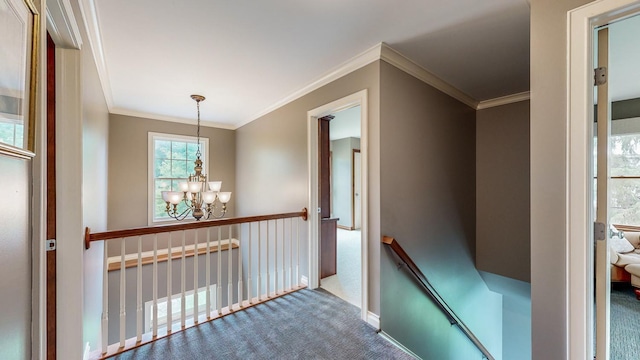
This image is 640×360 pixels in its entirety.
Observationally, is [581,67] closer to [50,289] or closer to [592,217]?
[592,217]

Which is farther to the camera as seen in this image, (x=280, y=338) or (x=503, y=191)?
(x=503, y=191)

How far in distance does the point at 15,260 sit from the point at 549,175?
2301mm

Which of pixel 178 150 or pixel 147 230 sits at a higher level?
pixel 178 150

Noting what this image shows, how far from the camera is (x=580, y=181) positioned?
117cm

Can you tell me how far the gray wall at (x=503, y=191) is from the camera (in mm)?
3002

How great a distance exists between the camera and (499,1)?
1.52m

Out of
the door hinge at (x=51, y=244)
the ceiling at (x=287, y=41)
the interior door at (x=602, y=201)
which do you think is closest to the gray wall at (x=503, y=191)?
the ceiling at (x=287, y=41)

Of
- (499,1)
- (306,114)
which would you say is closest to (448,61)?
(499,1)

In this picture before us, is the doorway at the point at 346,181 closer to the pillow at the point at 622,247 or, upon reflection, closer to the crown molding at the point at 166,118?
the crown molding at the point at 166,118

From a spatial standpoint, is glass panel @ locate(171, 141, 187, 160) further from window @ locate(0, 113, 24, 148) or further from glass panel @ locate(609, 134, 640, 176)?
glass panel @ locate(609, 134, 640, 176)

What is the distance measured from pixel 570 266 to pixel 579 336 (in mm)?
341

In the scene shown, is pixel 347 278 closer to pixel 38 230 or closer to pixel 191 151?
pixel 38 230

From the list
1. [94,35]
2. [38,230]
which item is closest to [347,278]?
[38,230]

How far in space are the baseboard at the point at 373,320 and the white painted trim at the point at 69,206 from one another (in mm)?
1974
